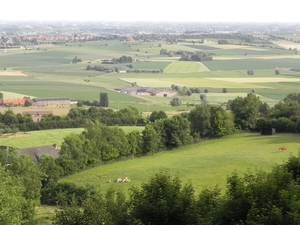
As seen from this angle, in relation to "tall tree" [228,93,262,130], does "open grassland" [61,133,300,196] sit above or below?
below

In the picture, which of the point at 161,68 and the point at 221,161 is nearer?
the point at 221,161

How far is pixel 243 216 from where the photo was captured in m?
19.4

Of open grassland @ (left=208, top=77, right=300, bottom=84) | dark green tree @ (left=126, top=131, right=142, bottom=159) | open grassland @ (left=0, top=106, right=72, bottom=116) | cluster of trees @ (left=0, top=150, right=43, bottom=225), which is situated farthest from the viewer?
open grassland @ (left=208, top=77, right=300, bottom=84)

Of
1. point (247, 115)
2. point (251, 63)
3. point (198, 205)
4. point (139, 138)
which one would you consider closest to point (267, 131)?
point (247, 115)

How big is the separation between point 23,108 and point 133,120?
20674mm

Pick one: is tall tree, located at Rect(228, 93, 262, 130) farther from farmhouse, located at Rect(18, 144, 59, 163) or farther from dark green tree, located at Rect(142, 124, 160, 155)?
farmhouse, located at Rect(18, 144, 59, 163)

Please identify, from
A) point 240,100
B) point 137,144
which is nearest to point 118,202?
point 137,144

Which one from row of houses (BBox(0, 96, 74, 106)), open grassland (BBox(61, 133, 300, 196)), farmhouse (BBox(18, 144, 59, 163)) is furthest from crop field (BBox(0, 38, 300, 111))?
farmhouse (BBox(18, 144, 59, 163))

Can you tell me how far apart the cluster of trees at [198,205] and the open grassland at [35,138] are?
3180cm

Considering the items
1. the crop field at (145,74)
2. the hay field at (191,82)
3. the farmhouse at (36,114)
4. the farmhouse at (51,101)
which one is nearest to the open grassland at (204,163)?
the farmhouse at (36,114)

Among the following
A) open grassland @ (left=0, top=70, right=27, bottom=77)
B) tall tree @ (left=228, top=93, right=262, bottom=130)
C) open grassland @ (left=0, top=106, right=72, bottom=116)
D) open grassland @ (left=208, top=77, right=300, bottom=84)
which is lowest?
open grassland @ (left=0, top=106, right=72, bottom=116)

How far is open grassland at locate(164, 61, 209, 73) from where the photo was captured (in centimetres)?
11849

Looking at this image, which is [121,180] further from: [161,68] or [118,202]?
[161,68]

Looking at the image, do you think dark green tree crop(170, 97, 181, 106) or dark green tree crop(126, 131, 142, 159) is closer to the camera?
dark green tree crop(126, 131, 142, 159)
